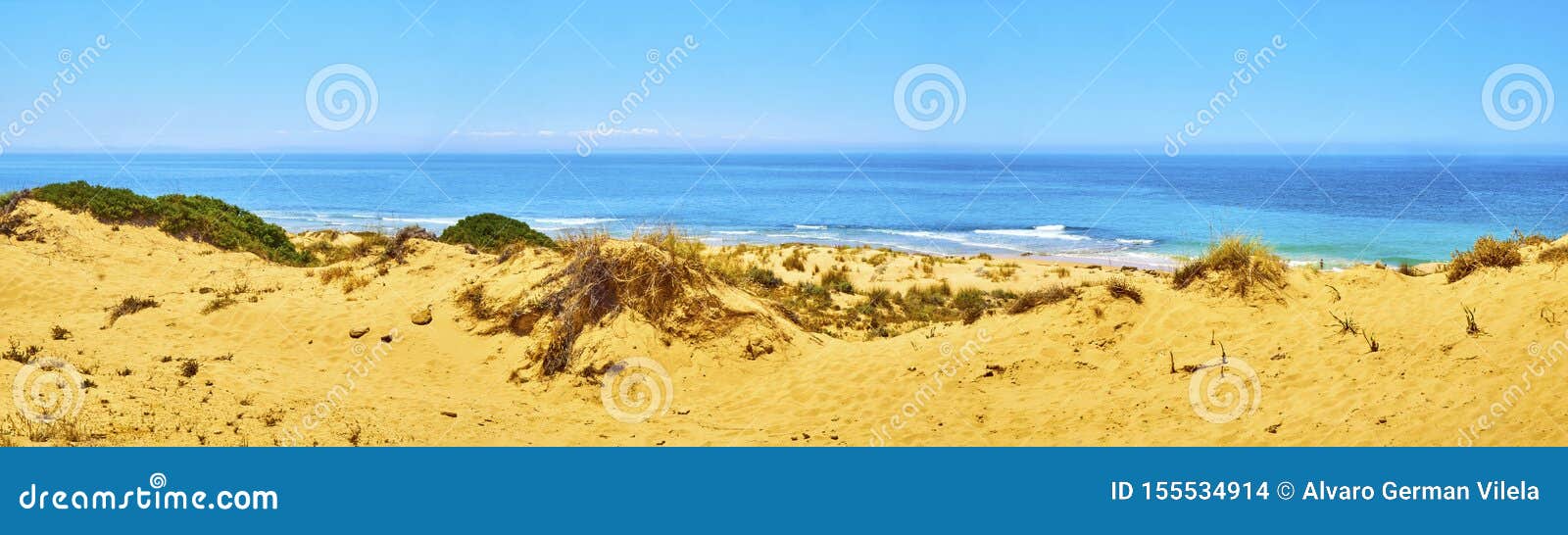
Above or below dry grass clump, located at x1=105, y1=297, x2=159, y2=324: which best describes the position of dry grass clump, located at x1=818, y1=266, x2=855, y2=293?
above

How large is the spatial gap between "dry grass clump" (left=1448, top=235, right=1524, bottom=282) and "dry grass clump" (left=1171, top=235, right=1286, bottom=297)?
194 centimetres

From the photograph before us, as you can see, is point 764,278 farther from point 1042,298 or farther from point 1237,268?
point 1237,268

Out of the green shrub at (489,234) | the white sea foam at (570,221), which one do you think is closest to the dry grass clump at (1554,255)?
the green shrub at (489,234)

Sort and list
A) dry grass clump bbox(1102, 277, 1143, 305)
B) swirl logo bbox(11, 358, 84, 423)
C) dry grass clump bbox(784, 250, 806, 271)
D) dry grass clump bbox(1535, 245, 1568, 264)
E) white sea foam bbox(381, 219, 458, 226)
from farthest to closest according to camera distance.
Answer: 1. white sea foam bbox(381, 219, 458, 226)
2. dry grass clump bbox(784, 250, 806, 271)
3. dry grass clump bbox(1102, 277, 1143, 305)
4. dry grass clump bbox(1535, 245, 1568, 264)
5. swirl logo bbox(11, 358, 84, 423)

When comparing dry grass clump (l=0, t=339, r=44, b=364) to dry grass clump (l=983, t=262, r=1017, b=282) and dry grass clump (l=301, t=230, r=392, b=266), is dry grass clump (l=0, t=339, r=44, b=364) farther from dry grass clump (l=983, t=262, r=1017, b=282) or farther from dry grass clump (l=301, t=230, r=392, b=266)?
dry grass clump (l=983, t=262, r=1017, b=282)

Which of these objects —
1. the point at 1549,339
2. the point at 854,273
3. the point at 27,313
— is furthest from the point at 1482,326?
the point at 27,313

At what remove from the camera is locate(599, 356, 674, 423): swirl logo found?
10.4m

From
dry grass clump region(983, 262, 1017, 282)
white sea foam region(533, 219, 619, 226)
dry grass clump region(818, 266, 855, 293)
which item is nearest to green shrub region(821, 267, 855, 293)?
dry grass clump region(818, 266, 855, 293)

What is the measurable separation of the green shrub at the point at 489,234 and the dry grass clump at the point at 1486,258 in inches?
→ 654

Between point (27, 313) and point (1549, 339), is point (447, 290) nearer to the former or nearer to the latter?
point (27, 313)

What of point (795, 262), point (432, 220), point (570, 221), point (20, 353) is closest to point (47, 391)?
point (20, 353)

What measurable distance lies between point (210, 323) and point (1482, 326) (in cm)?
1615

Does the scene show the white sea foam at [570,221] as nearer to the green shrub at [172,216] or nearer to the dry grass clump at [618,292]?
the green shrub at [172,216]

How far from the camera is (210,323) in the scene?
1306 centimetres
